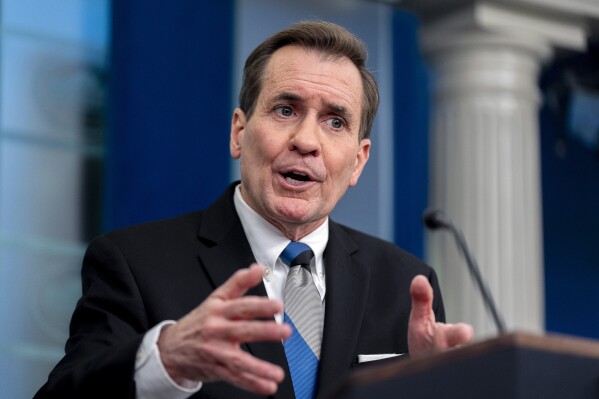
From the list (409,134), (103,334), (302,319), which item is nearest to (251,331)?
(103,334)

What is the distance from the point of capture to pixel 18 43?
454 cm

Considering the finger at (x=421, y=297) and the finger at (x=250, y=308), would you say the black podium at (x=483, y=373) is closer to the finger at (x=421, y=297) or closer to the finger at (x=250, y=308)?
the finger at (x=250, y=308)

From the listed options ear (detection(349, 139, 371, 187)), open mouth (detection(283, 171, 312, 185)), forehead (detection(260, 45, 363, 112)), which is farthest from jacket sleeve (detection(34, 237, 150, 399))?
ear (detection(349, 139, 371, 187))

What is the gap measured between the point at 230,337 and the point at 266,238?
77 centimetres

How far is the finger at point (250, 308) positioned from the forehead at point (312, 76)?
87 centimetres

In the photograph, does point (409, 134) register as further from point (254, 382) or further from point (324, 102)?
point (254, 382)

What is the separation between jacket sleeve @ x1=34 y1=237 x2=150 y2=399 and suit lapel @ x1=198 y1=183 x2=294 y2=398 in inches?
6.9

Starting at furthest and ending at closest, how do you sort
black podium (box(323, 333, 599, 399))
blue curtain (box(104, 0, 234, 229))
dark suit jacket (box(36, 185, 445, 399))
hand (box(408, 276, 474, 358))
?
blue curtain (box(104, 0, 234, 229)), dark suit jacket (box(36, 185, 445, 399)), hand (box(408, 276, 474, 358)), black podium (box(323, 333, 599, 399))

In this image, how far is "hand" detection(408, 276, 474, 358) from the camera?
211 centimetres

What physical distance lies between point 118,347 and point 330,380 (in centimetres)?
45

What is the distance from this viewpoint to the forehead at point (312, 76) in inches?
104

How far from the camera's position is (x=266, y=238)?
2.59 meters

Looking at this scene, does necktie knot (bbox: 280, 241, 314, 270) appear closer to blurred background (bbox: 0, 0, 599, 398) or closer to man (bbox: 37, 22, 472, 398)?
man (bbox: 37, 22, 472, 398)

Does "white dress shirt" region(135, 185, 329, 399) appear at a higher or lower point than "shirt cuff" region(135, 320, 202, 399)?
higher
